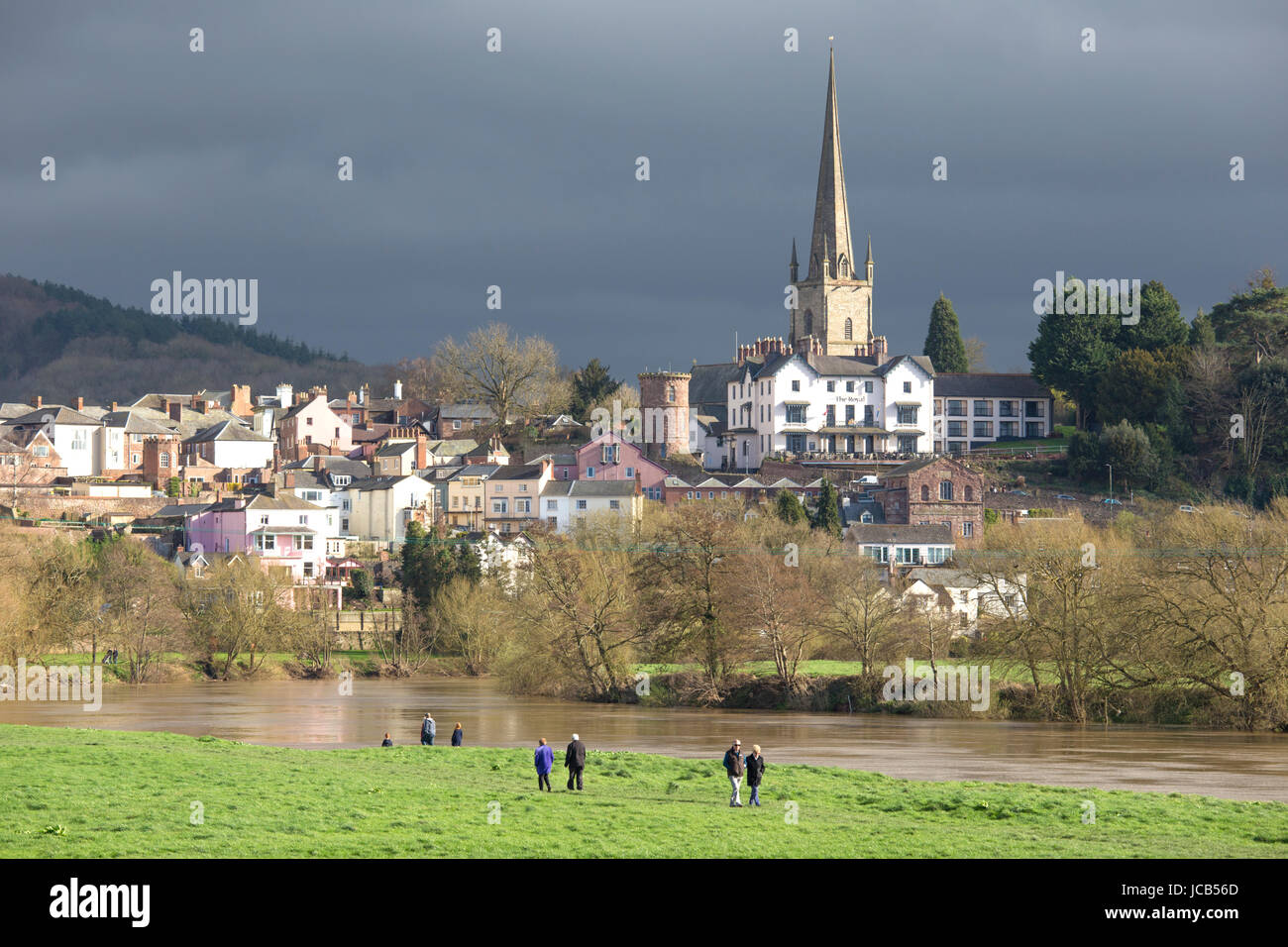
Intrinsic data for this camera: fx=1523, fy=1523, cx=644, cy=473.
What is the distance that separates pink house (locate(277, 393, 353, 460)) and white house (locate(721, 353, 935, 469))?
135ft

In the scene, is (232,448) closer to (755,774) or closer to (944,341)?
(944,341)

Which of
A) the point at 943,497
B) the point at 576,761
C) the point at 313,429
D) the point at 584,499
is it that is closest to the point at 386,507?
the point at 584,499

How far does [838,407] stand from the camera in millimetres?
118438

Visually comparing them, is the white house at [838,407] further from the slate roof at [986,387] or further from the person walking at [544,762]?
the person walking at [544,762]

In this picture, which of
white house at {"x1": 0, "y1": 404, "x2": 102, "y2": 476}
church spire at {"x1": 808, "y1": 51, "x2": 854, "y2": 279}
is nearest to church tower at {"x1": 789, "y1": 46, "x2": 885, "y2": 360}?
church spire at {"x1": 808, "y1": 51, "x2": 854, "y2": 279}

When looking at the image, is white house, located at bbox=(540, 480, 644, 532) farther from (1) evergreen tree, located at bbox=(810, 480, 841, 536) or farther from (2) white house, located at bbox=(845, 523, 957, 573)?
(2) white house, located at bbox=(845, 523, 957, 573)

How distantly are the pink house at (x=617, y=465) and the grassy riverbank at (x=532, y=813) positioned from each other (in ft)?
254

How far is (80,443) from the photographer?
130 m

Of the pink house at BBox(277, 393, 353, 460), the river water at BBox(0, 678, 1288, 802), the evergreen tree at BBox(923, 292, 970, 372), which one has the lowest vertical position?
the river water at BBox(0, 678, 1288, 802)

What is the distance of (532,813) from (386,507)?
91870 mm

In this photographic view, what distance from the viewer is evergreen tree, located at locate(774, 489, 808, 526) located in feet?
290
